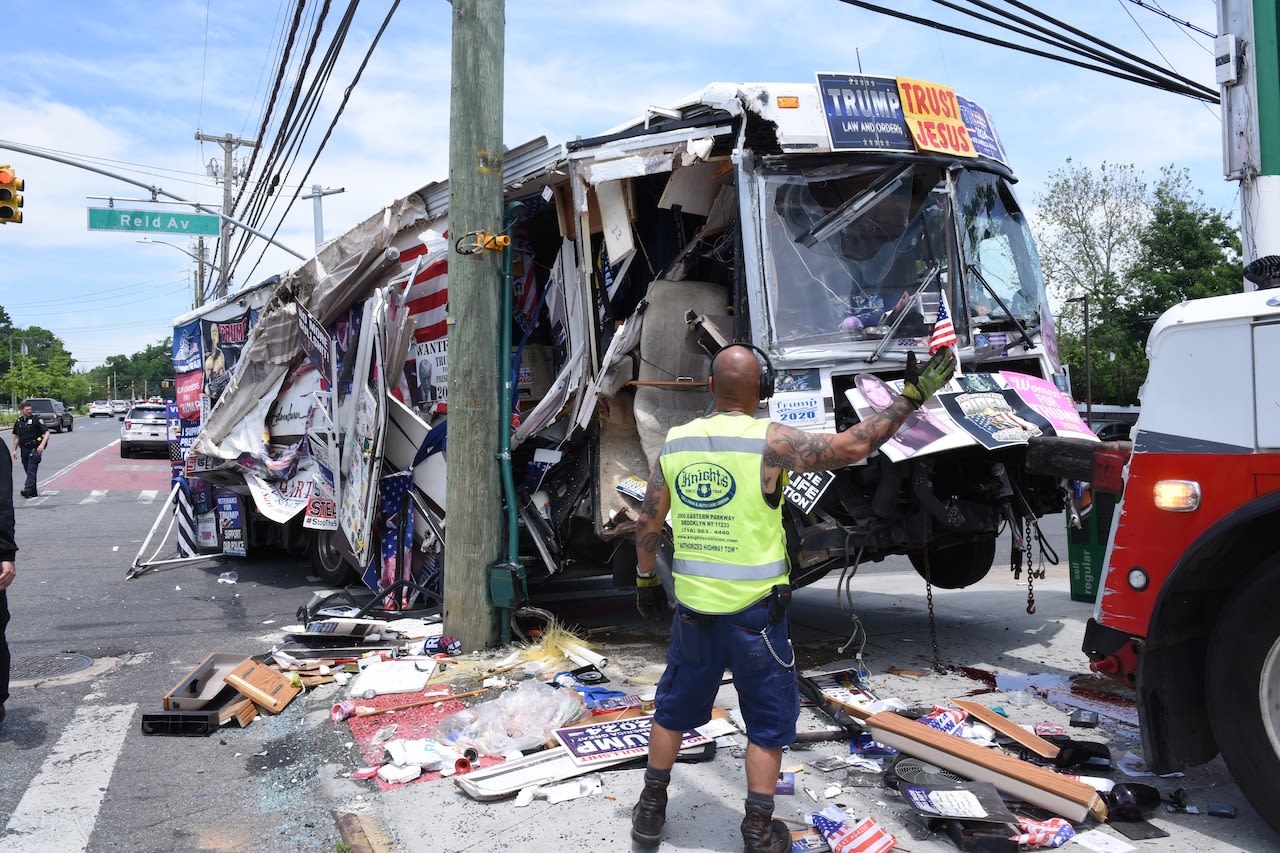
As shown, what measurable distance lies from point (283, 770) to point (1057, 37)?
8313mm

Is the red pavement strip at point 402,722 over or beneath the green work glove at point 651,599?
beneath

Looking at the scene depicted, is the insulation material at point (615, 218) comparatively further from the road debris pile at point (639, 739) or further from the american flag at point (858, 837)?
the american flag at point (858, 837)

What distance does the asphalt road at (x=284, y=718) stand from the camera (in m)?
3.77

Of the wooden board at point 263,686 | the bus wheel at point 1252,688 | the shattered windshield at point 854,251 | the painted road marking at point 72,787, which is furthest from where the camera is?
the shattered windshield at point 854,251

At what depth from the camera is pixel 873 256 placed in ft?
18.6

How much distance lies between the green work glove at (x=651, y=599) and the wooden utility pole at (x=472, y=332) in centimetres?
108

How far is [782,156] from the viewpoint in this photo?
18.2ft

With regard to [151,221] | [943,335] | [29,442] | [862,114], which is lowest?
[29,442]

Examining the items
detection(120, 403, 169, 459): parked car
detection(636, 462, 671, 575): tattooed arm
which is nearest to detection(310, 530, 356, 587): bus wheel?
detection(636, 462, 671, 575): tattooed arm

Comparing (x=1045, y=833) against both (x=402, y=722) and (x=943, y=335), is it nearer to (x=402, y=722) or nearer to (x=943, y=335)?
(x=943, y=335)

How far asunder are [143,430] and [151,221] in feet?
33.4

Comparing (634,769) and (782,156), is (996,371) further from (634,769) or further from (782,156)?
(634,769)

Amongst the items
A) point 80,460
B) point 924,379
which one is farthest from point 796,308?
point 80,460

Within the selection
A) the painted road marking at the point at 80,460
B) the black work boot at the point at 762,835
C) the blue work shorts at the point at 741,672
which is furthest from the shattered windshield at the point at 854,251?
the painted road marking at the point at 80,460
